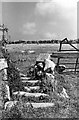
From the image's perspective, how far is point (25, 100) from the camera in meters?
6.79

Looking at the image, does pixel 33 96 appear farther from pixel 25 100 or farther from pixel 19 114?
pixel 19 114

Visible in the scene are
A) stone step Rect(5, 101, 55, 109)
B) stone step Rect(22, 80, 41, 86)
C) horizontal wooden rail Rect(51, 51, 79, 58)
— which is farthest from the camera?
horizontal wooden rail Rect(51, 51, 79, 58)

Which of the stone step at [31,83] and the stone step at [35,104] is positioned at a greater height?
the stone step at [31,83]

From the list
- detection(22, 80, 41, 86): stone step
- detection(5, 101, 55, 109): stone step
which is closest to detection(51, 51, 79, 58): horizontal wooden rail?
detection(22, 80, 41, 86): stone step

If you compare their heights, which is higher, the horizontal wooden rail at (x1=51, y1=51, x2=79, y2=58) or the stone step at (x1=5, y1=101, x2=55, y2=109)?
the horizontal wooden rail at (x1=51, y1=51, x2=79, y2=58)

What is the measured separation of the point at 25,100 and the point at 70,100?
57.1 inches

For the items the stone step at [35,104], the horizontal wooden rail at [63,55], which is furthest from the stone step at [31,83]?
the horizontal wooden rail at [63,55]

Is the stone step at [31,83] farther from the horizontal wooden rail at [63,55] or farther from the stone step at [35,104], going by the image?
the horizontal wooden rail at [63,55]

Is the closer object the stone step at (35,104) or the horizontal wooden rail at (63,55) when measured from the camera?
the stone step at (35,104)

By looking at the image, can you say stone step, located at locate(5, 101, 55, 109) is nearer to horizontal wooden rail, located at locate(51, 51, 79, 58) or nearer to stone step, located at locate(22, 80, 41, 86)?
stone step, located at locate(22, 80, 41, 86)

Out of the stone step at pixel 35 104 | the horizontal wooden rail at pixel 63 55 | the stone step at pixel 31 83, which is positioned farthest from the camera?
the horizontal wooden rail at pixel 63 55

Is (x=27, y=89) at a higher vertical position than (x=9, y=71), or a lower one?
lower

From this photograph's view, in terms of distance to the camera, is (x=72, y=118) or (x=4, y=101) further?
(x=4, y=101)

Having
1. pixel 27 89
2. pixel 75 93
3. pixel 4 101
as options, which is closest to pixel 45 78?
pixel 27 89
